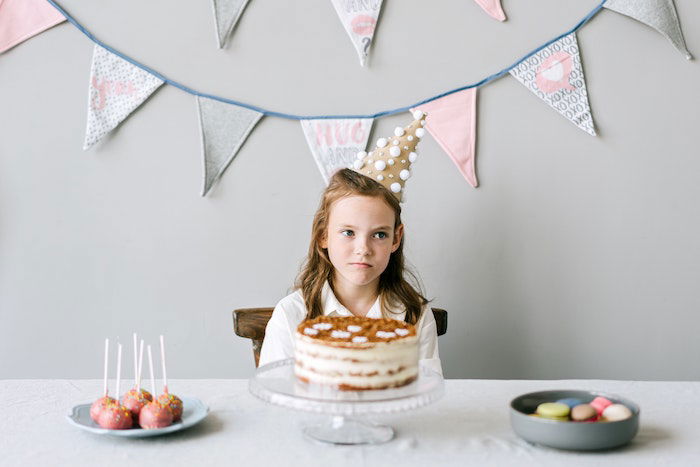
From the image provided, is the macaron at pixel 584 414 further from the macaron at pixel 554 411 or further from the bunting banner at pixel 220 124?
the bunting banner at pixel 220 124

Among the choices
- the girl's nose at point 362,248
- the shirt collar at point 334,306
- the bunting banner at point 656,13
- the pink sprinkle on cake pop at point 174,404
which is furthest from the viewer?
the bunting banner at point 656,13

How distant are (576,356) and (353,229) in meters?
0.74

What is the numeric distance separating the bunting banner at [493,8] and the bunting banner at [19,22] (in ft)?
3.65

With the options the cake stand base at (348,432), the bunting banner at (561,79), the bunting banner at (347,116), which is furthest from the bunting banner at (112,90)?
the cake stand base at (348,432)

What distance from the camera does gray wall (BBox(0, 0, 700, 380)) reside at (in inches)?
75.8

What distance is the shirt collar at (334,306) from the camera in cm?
173

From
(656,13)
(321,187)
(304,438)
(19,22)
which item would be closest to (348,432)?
(304,438)

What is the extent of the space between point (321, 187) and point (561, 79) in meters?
0.66

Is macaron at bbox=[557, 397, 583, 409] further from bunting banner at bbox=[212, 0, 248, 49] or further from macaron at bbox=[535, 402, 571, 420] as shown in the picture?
bunting banner at bbox=[212, 0, 248, 49]

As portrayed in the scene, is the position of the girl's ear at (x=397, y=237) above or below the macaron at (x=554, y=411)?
above

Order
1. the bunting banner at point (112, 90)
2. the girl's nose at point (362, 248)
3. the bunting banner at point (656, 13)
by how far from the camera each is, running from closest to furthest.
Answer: the girl's nose at point (362, 248) → the bunting banner at point (656, 13) → the bunting banner at point (112, 90)

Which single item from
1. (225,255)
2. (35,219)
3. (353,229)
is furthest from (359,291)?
(35,219)

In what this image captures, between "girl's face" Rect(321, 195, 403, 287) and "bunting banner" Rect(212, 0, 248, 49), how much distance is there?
23.6 inches

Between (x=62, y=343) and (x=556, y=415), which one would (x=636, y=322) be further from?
(x=62, y=343)
